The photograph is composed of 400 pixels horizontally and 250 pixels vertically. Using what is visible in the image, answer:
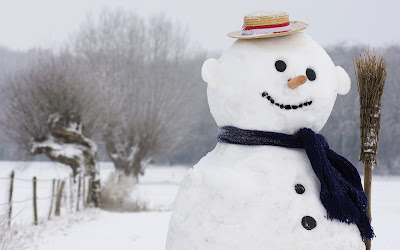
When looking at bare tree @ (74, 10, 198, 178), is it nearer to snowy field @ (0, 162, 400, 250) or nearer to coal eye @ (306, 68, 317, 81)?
snowy field @ (0, 162, 400, 250)

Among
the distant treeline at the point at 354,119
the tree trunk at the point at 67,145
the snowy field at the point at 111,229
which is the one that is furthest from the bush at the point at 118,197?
the distant treeline at the point at 354,119

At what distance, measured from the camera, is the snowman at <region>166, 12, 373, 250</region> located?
3.52m

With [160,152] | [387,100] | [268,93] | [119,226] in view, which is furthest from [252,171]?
[387,100]

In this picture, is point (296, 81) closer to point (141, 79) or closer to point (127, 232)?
point (127, 232)

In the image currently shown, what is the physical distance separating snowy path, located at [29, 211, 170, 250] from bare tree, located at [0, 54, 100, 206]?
227cm

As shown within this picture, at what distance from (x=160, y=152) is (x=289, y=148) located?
22.2 m

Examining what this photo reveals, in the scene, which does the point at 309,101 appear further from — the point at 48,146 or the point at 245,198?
the point at 48,146

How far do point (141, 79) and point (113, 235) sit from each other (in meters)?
16.1

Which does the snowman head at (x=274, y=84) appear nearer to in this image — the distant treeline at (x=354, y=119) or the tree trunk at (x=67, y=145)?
the tree trunk at (x=67, y=145)

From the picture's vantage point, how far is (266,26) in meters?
3.82


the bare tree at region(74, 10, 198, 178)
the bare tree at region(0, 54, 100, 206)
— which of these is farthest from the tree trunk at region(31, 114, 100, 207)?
the bare tree at region(74, 10, 198, 178)

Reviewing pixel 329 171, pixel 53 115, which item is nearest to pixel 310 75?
pixel 329 171

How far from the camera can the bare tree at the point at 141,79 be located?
24.3 meters

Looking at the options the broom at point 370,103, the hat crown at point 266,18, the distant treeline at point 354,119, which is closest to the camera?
the hat crown at point 266,18
